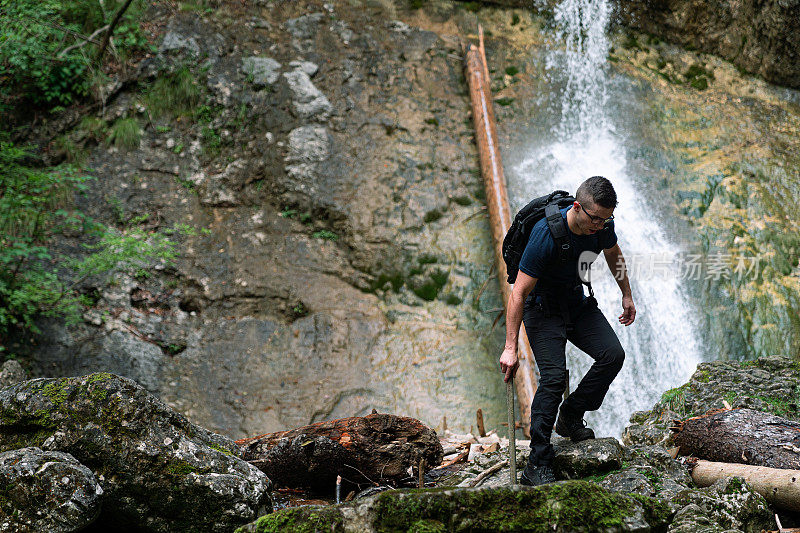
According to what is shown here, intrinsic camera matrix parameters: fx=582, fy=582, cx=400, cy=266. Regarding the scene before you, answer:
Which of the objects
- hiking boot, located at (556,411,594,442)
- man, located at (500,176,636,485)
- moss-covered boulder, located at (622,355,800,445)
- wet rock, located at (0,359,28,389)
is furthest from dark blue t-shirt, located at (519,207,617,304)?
wet rock, located at (0,359,28,389)

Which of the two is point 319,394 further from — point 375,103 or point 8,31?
point 8,31

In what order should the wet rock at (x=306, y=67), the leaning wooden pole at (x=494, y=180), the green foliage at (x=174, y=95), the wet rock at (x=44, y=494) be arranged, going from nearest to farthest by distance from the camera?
the wet rock at (x=44, y=494) < the leaning wooden pole at (x=494, y=180) < the green foliage at (x=174, y=95) < the wet rock at (x=306, y=67)

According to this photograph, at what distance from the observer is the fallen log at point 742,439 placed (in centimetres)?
405

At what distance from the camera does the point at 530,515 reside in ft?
8.09

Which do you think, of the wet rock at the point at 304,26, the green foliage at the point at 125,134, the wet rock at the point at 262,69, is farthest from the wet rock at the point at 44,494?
the wet rock at the point at 304,26

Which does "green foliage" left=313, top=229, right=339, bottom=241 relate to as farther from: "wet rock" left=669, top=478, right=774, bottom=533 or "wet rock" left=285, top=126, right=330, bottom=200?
"wet rock" left=669, top=478, right=774, bottom=533

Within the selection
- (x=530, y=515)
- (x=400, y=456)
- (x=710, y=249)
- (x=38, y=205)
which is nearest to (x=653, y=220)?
(x=710, y=249)

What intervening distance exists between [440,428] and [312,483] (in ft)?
9.97

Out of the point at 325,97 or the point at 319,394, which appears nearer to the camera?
the point at 319,394

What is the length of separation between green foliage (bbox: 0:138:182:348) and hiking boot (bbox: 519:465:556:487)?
5453 mm

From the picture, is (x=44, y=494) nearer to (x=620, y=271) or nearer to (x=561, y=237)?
(x=561, y=237)

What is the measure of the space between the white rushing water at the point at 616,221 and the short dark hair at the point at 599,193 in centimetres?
494

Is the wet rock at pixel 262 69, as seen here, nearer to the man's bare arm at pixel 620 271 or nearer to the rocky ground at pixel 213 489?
the rocky ground at pixel 213 489

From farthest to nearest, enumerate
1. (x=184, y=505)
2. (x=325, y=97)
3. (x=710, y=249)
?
(x=325, y=97), (x=710, y=249), (x=184, y=505)
